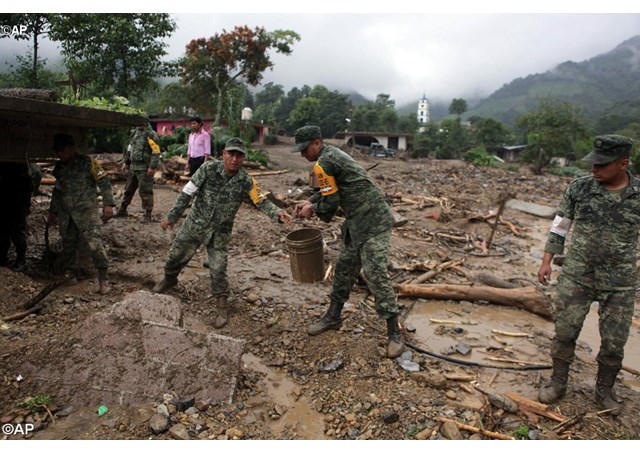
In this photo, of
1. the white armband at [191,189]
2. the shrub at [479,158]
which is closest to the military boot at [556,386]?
the white armband at [191,189]

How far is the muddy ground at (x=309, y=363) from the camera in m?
3.01

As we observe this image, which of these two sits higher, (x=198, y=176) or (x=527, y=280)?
(x=198, y=176)

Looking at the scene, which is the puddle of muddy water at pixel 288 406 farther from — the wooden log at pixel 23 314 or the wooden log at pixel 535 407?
the wooden log at pixel 23 314

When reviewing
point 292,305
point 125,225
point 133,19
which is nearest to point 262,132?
point 133,19

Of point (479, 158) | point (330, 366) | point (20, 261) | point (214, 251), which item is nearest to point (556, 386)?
point (330, 366)

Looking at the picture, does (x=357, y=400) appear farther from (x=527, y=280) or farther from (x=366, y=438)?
(x=527, y=280)

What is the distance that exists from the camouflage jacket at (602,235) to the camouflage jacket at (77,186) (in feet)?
15.4

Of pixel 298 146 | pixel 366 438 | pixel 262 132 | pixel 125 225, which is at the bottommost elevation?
pixel 366 438

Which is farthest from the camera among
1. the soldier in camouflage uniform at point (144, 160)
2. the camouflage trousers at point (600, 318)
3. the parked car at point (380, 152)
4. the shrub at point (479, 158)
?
the parked car at point (380, 152)

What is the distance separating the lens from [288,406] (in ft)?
11.0

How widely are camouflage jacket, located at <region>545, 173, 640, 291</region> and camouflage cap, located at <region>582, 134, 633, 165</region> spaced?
0.21m

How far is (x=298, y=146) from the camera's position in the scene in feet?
13.1

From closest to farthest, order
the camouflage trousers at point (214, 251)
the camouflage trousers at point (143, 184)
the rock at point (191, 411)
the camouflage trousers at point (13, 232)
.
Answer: the rock at point (191, 411) < the camouflage trousers at point (214, 251) < the camouflage trousers at point (13, 232) < the camouflage trousers at point (143, 184)

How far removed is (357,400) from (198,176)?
8.83 feet
